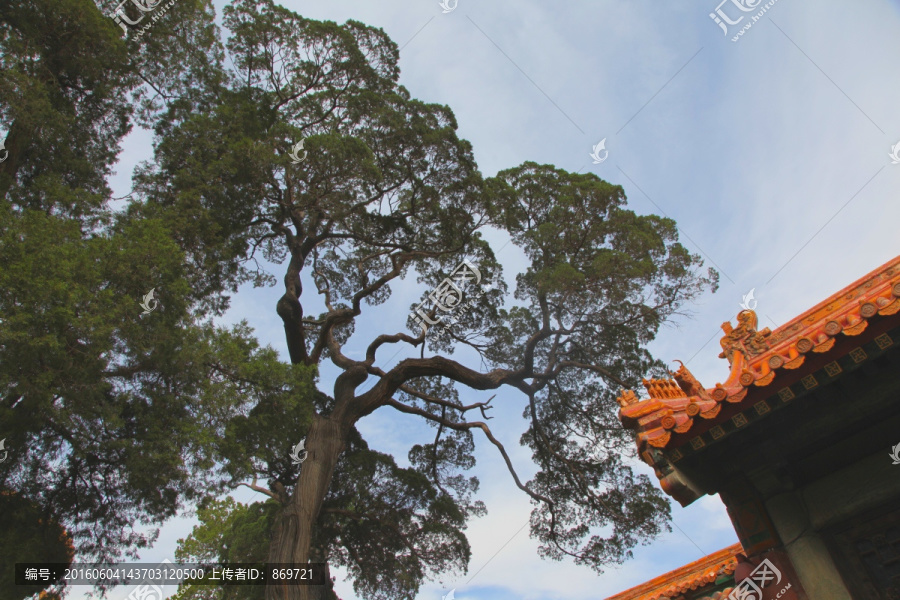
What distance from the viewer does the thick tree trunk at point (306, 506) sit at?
7.83 meters

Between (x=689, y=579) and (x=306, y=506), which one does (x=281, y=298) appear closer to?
(x=306, y=506)

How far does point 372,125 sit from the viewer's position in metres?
10.8

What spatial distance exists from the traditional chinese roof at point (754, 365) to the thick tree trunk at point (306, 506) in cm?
587

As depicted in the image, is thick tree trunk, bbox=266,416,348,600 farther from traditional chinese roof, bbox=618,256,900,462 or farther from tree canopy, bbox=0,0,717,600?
traditional chinese roof, bbox=618,256,900,462

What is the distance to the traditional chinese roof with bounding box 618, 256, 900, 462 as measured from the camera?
2.82 meters

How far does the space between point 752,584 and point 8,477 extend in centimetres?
775

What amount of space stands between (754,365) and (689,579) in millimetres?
3249

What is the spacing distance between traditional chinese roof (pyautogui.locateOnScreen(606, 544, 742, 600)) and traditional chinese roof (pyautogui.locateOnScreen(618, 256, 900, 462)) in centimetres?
196

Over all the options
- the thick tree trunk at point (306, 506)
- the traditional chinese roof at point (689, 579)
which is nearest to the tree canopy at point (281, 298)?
the thick tree trunk at point (306, 506)

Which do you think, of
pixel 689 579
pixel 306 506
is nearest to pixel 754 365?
pixel 689 579

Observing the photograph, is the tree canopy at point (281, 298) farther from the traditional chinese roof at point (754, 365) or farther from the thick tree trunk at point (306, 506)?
the traditional chinese roof at point (754, 365)

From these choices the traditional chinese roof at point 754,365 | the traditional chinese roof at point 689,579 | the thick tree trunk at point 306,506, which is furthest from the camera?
the thick tree trunk at point 306,506

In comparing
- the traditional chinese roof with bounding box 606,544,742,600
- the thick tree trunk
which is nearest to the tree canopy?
the thick tree trunk

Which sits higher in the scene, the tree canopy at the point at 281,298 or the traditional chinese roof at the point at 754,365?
the tree canopy at the point at 281,298
